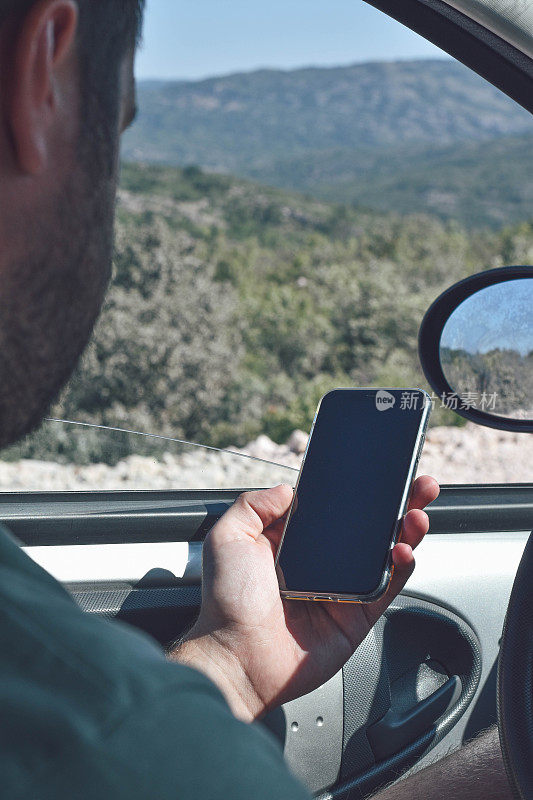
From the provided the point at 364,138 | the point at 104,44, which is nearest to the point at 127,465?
the point at 104,44

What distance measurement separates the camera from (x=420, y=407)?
4.67 ft

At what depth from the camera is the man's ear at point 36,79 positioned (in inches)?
25.5

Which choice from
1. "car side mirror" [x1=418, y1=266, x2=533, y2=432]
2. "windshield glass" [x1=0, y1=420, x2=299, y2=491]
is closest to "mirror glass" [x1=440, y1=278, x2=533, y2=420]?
"car side mirror" [x1=418, y1=266, x2=533, y2=432]

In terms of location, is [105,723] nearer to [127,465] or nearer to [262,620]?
[262,620]

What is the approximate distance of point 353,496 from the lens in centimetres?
139

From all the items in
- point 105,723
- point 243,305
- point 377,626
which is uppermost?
point 105,723

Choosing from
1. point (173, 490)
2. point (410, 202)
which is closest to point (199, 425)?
point (173, 490)

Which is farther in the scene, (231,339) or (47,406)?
(231,339)

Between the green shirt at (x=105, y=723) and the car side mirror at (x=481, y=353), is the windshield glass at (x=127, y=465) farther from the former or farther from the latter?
the green shirt at (x=105, y=723)

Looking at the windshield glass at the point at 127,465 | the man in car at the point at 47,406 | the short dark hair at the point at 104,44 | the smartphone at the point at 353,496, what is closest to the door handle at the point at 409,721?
the smartphone at the point at 353,496

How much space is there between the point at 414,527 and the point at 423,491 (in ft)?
0.26

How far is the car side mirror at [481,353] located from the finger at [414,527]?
0.24m

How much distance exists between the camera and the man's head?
0.65 metres

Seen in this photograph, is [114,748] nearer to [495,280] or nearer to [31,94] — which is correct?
[31,94]
